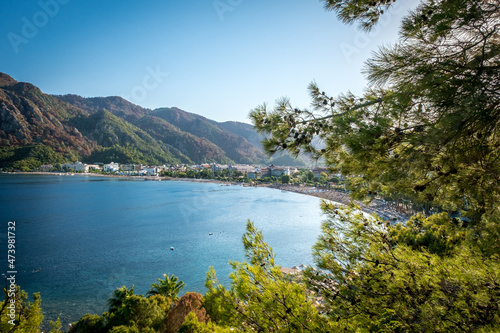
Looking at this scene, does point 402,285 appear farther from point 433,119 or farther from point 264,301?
point 433,119

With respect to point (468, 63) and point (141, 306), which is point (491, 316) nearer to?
point (468, 63)

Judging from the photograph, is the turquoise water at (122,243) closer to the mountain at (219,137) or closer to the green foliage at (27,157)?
the green foliage at (27,157)

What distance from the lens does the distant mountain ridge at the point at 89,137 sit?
7169 cm

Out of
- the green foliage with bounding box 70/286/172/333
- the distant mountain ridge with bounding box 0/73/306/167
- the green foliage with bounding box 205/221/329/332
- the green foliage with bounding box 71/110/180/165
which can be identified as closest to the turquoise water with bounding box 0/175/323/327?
the green foliage with bounding box 70/286/172/333

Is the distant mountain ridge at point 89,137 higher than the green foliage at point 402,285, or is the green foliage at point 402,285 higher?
the distant mountain ridge at point 89,137

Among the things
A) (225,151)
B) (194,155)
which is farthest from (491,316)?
(225,151)

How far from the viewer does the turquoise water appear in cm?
1134

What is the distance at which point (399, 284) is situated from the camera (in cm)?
152

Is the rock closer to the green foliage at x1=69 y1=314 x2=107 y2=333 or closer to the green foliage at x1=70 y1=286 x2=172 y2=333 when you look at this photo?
the green foliage at x1=70 y1=286 x2=172 y2=333

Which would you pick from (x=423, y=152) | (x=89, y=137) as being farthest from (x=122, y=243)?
(x=89, y=137)

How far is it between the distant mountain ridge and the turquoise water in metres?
56.3

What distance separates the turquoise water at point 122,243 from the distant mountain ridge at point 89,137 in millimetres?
56286

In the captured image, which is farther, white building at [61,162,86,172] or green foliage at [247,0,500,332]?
white building at [61,162,86,172]

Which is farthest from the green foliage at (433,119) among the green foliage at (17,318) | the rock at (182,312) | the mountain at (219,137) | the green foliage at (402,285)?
the mountain at (219,137)
